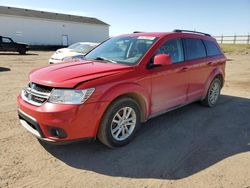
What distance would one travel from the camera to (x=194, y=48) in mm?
5695

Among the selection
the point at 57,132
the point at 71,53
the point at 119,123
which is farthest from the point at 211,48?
the point at 71,53

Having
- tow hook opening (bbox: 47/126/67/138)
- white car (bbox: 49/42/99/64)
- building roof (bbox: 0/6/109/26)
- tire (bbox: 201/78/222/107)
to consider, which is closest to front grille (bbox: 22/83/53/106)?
tow hook opening (bbox: 47/126/67/138)

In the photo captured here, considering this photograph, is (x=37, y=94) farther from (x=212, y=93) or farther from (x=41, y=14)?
(x=41, y=14)

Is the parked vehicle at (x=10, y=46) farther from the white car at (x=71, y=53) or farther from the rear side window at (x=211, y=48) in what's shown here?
the rear side window at (x=211, y=48)

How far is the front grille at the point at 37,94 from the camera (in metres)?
3.61

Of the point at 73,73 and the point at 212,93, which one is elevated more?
the point at 73,73

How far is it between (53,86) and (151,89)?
1672mm

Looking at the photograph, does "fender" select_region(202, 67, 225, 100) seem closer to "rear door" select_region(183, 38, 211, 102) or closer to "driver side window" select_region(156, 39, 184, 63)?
Result: "rear door" select_region(183, 38, 211, 102)

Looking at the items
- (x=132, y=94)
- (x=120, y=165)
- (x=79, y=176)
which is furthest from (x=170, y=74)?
(x=79, y=176)

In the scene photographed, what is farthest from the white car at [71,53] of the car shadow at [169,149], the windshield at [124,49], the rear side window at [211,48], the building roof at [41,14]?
the building roof at [41,14]

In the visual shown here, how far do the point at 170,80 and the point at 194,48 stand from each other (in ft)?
4.38

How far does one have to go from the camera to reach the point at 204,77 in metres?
6.02

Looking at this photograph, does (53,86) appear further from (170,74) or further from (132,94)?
(170,74)

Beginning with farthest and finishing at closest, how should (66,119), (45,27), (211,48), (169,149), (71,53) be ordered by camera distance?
(45,27), (71,53), (211,48), (169,149), (66,119)
